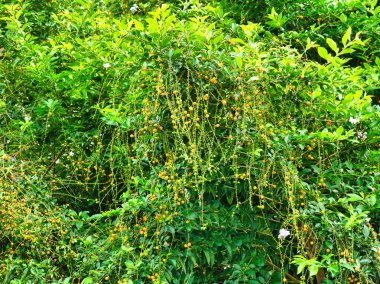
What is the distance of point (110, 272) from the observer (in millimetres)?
2818

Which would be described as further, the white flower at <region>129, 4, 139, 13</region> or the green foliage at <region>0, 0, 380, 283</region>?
the white flower at <region>129, 4, 139, 13</region>

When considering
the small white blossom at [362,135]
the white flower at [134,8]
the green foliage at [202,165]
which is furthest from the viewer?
the white flower at [134,8]

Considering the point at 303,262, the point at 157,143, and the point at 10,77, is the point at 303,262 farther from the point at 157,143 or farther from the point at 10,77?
the point at 10,77

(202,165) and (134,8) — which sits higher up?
(134,8)

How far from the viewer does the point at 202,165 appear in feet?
8.51

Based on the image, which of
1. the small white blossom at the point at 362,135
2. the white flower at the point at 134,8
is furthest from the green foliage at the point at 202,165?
the white flower at the point at 134,8

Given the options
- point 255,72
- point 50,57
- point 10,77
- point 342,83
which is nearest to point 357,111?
point 342,83

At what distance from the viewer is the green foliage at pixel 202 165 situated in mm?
2576

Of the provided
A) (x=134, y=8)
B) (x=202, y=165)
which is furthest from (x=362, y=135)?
(x=134, y=8)

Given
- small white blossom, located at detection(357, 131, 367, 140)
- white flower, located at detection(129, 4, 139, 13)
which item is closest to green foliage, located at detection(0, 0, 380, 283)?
small white blossom, located at detection(357, 131, 367, 140)

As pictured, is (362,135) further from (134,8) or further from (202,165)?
(134,8)

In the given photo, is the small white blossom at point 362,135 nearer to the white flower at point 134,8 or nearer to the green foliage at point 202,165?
the green foliage at point 202,165

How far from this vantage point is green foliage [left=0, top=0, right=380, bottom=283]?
2.58 m

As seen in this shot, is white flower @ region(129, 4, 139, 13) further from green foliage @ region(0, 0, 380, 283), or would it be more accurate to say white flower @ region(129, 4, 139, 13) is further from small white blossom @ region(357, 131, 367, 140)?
small white blossom @ region(357, 131, 367, 140)
